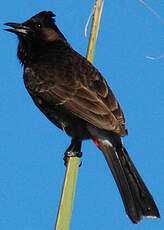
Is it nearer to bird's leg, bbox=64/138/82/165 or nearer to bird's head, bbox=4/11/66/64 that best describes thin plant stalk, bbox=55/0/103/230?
bird's leg, bbox=64/138/82/165

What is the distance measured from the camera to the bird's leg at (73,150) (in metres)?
3.18

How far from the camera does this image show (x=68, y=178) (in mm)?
2229

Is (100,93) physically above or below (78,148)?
above

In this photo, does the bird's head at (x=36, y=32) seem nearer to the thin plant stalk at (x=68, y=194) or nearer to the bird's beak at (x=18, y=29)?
the bird's beak at (x=18, y=29)

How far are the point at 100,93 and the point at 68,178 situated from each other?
4.07ft

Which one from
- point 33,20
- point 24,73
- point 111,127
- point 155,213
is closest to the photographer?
point 155,213

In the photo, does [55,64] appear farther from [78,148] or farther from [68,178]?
[68,178]

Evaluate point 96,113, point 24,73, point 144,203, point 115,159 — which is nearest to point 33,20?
point 24,73

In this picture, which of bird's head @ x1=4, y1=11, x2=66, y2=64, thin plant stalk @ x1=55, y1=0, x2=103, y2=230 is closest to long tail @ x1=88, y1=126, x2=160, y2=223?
thin plant stalk @ x1=55, y1=0, x2=103, y2=230

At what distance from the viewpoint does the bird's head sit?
393 centimetres

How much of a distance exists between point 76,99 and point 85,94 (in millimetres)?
86

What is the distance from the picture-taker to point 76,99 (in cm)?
323

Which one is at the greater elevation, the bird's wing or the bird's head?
the bird's head

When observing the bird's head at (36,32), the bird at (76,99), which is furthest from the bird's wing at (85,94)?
the bird's head at (36,32)
